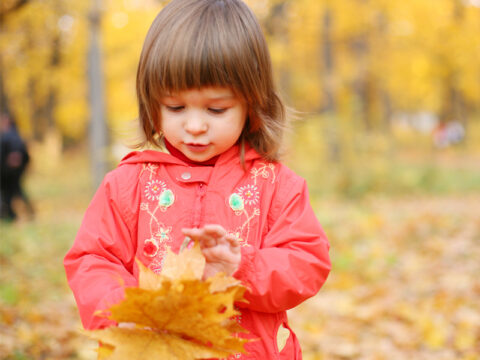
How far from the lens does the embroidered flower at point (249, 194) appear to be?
1.65 metres

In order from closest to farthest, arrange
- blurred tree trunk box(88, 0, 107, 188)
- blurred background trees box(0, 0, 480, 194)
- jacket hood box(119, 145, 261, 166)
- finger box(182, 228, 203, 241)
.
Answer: finger box(182, 228, 203, 241), jacket hood box(119, 145, 261, 166), blurred background trees box(0, 0, 480, 194), blurred tree trunk box(88, 0, 107, 188)

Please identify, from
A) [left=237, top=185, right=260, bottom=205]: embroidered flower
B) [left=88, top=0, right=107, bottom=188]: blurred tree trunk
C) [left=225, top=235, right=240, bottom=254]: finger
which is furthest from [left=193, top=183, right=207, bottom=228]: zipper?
[left=88, top=0, right=107, bottom=188]: blurred tree trunk

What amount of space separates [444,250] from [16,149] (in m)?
7.07

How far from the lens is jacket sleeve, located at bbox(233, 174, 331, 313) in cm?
147

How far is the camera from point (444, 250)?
585 cm

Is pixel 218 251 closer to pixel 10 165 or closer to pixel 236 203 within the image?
pixel 236 203

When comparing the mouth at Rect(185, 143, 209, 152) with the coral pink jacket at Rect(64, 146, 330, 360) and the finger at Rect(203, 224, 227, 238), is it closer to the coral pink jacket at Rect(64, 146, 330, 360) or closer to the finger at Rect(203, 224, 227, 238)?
the coral pink jacket at Rect(64, 146, 330, 360)

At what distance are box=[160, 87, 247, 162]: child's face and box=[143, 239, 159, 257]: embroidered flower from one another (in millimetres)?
279

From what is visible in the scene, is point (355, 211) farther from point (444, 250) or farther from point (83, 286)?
point (83, 286)

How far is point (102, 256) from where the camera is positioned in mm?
1564

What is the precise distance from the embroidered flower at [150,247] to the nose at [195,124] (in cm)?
35

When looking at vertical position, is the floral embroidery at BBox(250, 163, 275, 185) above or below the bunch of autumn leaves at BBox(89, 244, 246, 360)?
above

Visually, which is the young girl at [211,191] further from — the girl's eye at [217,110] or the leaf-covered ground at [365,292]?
the leaf-covered ground at [365,292]

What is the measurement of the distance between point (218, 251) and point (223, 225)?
0.24 meters
